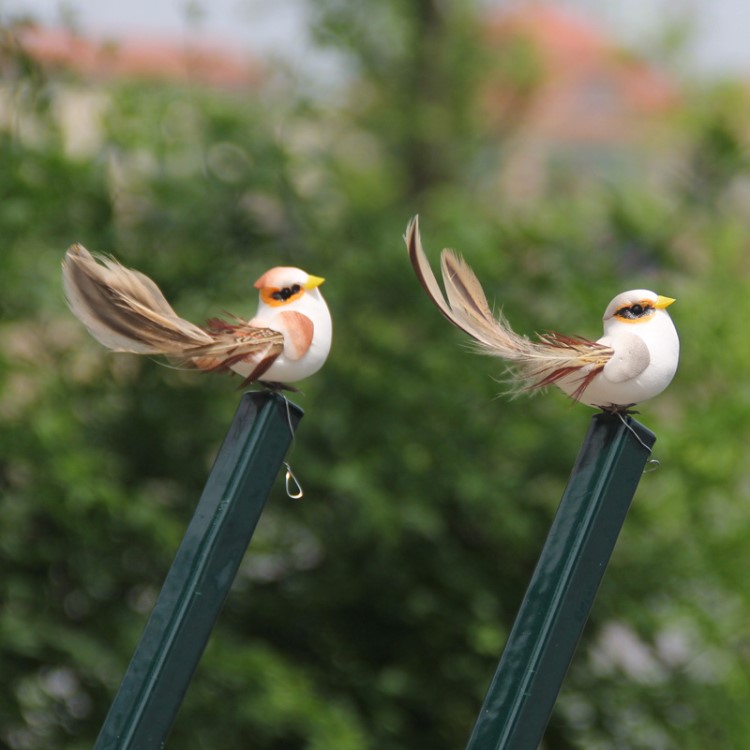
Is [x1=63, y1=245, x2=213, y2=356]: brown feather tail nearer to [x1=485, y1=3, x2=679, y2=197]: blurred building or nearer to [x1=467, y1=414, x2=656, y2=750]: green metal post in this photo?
[x1=467, y1=414, x2=656, y2=750]: green metal post

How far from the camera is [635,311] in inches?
34.7

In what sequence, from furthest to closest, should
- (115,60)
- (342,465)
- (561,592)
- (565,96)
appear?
(565,96)
(115,60)
(342,465)
(561,592)

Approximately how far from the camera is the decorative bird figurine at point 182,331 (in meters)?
0.88

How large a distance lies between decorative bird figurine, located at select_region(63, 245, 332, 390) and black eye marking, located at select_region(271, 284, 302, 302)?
18mm

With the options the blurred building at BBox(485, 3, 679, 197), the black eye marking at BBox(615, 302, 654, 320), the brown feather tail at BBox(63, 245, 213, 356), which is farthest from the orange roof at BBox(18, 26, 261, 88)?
the black eye marking at BBox(615, 302, 654, 320)

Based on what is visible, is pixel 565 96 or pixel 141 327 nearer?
pixel 141 327

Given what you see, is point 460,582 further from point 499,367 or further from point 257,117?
point 257,117

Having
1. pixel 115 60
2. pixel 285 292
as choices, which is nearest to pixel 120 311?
pixel 285 292

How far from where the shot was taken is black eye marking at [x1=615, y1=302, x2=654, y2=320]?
2.88ft

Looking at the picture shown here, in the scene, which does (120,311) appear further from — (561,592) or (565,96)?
(565,96)

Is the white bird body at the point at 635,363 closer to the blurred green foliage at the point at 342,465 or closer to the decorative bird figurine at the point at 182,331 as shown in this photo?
the decorative bird figurine at the point at 182,331

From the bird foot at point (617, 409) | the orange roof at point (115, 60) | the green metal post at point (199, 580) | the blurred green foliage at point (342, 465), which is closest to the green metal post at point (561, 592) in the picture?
the bird foot at point (617, 409)

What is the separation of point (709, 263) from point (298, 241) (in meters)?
1.01

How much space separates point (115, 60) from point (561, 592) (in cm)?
214
